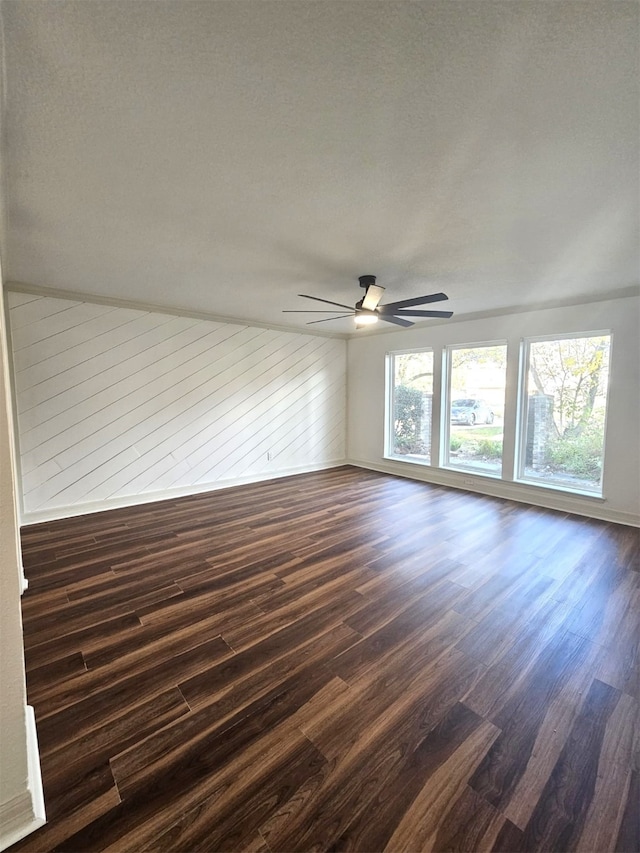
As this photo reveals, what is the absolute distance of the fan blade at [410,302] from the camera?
121 inches

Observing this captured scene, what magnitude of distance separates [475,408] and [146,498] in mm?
4861

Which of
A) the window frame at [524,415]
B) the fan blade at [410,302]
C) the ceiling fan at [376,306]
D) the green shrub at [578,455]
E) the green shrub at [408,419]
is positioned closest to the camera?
the fan blade at [410,302]

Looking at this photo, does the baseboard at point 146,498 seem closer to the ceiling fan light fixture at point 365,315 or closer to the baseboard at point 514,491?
the baseboard at point 514,491

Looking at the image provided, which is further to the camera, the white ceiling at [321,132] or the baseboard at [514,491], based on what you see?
the baseboard at [514,491]

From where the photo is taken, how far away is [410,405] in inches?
237

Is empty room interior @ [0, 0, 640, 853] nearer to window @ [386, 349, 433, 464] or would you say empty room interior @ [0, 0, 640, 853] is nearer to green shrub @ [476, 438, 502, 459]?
green shrub @ [476, 438, 502, 459]

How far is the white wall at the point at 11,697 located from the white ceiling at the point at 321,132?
112 centimetres

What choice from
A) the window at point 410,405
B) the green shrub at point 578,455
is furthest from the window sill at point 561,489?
the window at point 410,405

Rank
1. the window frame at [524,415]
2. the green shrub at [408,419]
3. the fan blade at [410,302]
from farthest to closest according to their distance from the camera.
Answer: the green shrub at [408,419] < the window frame at [524,415] < the fan blade at [410,302]

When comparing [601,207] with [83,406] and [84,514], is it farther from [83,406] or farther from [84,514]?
[84,514]

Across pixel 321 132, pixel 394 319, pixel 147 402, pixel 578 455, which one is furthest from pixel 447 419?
pixel 321 132

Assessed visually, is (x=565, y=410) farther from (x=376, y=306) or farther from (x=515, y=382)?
(x=376, y=306)

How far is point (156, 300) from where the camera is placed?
14.3 ft

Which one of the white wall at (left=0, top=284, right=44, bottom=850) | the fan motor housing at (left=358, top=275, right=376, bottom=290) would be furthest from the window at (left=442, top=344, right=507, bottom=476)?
the white wall at (left=0, top=284, right=44, bottom=850)
